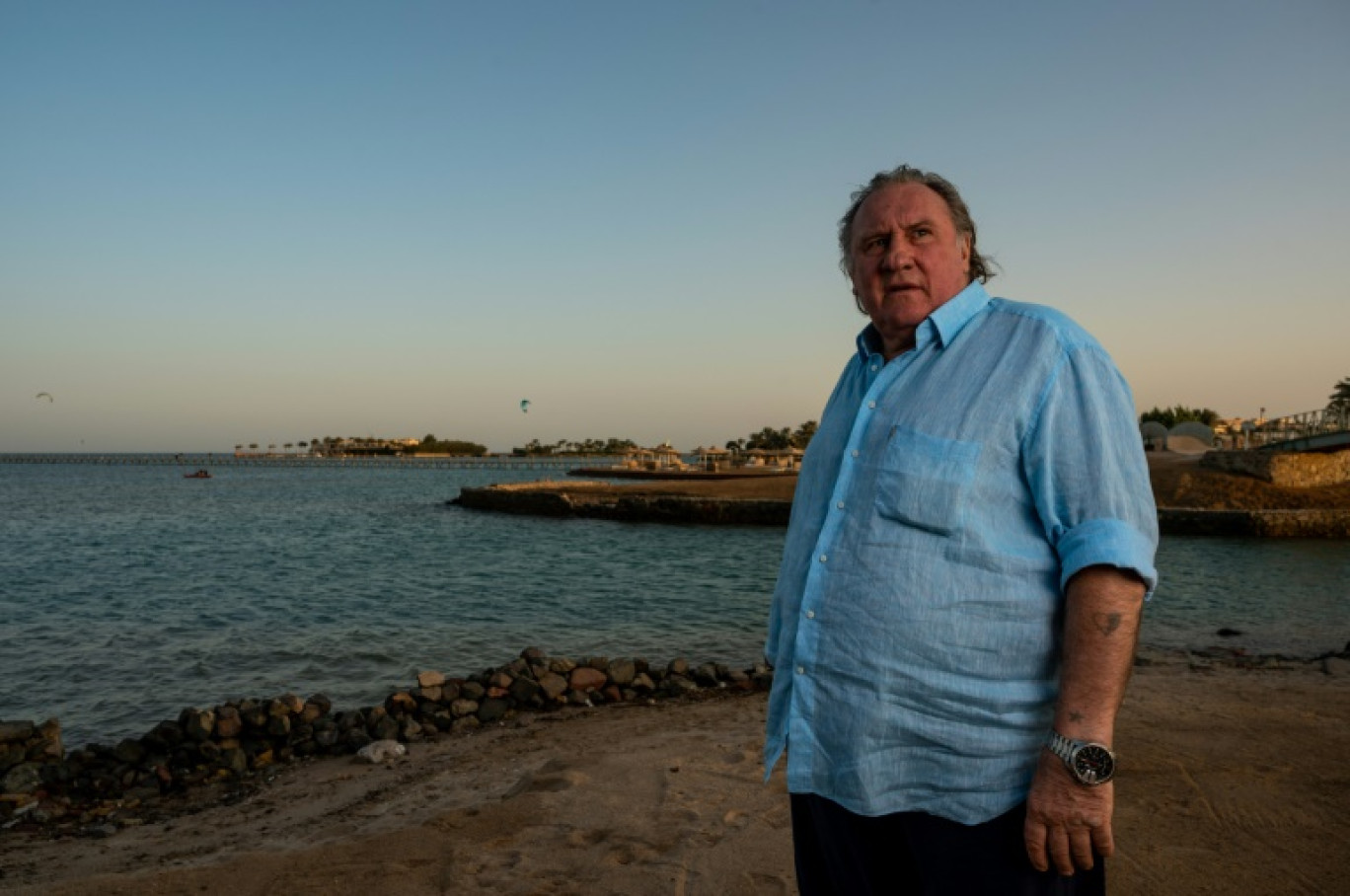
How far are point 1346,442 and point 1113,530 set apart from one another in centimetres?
4182

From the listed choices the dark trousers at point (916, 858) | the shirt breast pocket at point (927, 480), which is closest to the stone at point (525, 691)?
the dark trousers at point (916, 858)

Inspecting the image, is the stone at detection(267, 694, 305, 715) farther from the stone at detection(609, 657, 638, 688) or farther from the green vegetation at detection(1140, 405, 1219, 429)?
the green vegetation at detection(1140, 405, 1219, 429)

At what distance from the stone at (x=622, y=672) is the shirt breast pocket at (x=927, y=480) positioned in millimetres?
8171

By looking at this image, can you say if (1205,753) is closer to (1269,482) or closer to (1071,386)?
(1071,386)

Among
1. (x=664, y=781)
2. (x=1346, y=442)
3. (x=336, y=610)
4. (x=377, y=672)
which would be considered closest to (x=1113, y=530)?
(x=664, y=781)

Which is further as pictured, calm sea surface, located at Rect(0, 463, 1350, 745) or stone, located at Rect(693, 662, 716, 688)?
calm sea surface, located at Rect(0, 463, 1350, 745)

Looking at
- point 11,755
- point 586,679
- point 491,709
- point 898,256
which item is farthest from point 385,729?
point 898,256

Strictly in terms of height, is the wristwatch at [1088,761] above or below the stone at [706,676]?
above

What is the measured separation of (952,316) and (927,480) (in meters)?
0.42

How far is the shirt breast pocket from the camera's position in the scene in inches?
69.1

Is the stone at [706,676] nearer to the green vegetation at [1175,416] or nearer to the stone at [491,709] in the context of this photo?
the stone at [491,709]

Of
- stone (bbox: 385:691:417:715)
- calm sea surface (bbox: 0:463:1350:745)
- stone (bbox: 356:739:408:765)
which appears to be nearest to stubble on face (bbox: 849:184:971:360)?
stone (bbox: 356:739:408:765)

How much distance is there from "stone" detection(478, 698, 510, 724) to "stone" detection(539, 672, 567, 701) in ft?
1.45

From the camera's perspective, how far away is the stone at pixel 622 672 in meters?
9.59
